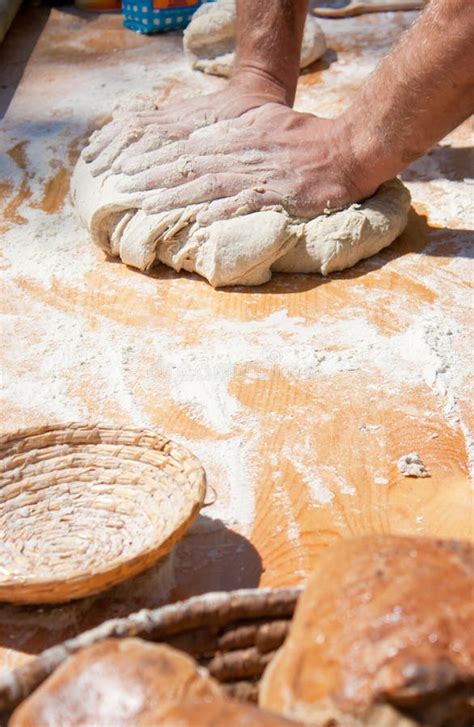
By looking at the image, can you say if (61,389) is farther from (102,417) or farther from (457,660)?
(457,660)

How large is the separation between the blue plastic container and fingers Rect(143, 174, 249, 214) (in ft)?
6.78

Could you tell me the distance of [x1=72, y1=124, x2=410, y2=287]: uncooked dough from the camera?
2.46 metres

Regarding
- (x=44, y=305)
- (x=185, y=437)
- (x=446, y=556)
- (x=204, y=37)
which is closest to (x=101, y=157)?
(x=44, y=305)

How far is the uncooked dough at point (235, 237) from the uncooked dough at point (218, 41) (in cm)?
138

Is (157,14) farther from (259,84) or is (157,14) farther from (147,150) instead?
(147,150)

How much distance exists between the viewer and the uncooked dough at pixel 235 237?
246cm

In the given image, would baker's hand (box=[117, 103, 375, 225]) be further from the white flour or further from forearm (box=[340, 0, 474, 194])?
the white flour

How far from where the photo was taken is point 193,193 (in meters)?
2.52

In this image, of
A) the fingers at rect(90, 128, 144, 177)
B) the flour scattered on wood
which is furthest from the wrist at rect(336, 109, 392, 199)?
the flour scattered on wood

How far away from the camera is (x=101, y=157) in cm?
267

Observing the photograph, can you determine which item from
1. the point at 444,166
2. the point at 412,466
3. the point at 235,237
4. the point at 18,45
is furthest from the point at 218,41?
the point at 412,466

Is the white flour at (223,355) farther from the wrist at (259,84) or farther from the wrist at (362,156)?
the wrist at (259,84)

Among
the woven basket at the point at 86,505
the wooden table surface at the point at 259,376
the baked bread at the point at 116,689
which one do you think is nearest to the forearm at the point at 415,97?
the wooden table surface at the point at 259,376

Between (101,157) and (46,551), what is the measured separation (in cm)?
143
